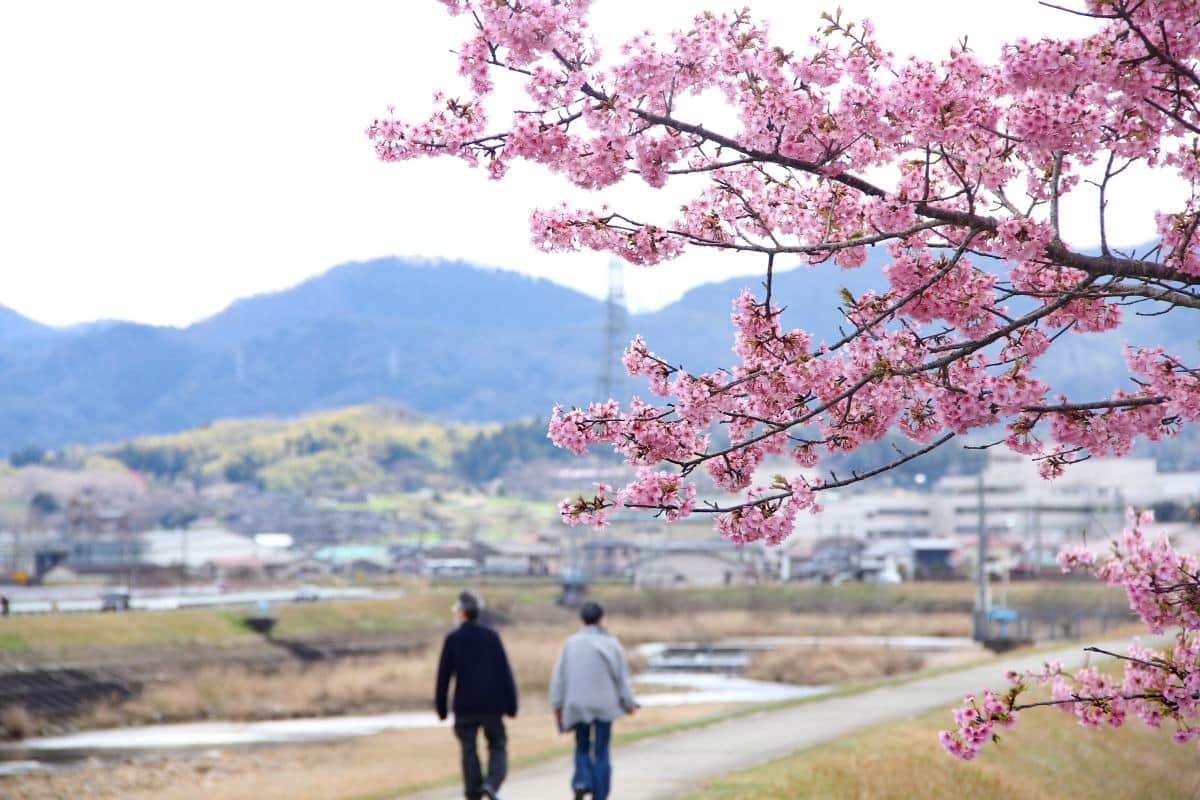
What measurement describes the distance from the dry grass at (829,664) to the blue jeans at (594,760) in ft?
128

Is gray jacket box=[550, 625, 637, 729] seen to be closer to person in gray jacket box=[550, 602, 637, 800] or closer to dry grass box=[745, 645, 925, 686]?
person in gray jacket box=[550, 602, 637, 800]

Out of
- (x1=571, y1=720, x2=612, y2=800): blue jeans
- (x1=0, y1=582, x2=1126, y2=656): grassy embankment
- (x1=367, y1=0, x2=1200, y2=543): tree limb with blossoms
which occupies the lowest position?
(x1=0, y1=582, x2=1126, y2=656): grassy embankment

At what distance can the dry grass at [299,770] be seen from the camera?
26797mm

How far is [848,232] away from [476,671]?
6.53 metres

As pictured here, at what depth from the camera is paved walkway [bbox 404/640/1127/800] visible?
1738 cm

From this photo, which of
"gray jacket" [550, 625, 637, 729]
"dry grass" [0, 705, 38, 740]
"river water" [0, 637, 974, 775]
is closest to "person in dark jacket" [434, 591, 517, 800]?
"gray jacket" [550, 625, 637, 729]

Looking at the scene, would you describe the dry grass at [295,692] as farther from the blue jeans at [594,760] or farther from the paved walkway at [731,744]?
the blue jeans at [594,760]

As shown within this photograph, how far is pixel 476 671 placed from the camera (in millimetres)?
14117

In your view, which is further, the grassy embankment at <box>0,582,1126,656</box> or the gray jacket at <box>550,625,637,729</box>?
the grassy embankment at <box>0,582,1126,656</box>

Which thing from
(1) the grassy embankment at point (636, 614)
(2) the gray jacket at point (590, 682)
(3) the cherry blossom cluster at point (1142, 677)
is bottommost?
(1) the grassy embankment at point (636, 614)

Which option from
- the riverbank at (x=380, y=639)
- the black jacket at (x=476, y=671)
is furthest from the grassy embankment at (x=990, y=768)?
the riverbank at (x=380, y=639)

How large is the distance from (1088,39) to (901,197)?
3.80 ft

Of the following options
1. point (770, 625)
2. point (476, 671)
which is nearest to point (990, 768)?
point (476, 671)

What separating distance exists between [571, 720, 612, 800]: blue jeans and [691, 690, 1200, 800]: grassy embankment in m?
1.56
